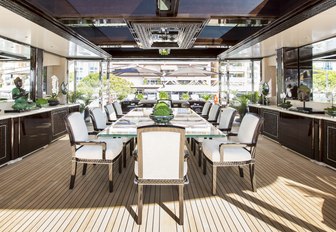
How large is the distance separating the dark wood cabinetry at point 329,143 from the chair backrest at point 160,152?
117 inches

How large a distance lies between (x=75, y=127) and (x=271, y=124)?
199 inches

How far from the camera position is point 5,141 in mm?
4461

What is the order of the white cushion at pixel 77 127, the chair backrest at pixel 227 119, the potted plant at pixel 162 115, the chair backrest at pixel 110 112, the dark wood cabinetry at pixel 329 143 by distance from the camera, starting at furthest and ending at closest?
the chair backrest at pixel 110 112, the chair backrest at pixel 227 119, the dark wood cabinetry at pixel 329 143, the potted plant at pixel 162 115, the white cushion at pixel 77 127

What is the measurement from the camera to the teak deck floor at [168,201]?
2510 millimetres

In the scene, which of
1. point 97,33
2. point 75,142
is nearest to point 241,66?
point 97,33

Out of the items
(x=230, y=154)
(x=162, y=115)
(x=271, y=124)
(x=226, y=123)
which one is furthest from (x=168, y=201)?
(x=271, y=124)

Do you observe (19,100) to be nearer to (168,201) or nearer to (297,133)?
(168,201)

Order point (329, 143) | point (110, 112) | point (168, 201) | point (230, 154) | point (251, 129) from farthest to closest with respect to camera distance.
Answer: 1. point (110, 112)
2. point (329, 143)
3. point (251, 129)
4. point (230, 154)
5. point (168, 201)

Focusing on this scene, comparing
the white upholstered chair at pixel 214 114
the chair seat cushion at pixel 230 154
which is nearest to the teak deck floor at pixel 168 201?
the chair seat cushion at pixel 230 154

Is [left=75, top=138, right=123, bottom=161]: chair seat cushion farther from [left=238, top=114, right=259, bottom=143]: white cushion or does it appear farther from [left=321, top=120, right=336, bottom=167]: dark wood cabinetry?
[left=321, top=120, right=336, bottom=167]: dark wood cabinetry

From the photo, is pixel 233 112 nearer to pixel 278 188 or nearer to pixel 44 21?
pixel 278 188

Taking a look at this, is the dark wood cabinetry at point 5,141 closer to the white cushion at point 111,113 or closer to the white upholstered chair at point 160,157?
the white cushion at point 111,113

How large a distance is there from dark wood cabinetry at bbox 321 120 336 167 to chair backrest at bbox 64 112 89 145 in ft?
12.2

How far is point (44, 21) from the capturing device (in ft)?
15.2
